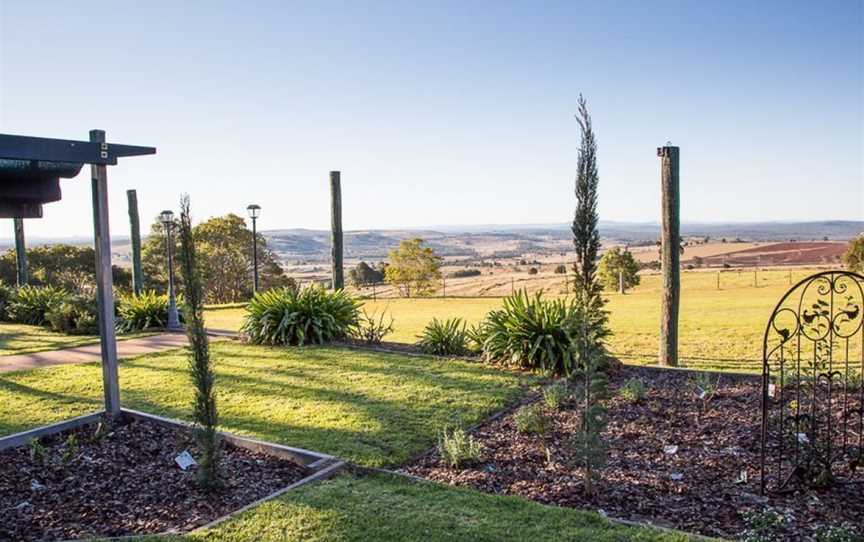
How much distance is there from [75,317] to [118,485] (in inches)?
398

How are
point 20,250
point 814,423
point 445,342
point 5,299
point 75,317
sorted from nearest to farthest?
point 814,423 < point 445,342 < point 75,317 < point 5,299 < point 20,250

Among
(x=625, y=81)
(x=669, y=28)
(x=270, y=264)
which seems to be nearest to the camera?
(x=669, y=28)

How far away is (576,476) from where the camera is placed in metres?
3.97

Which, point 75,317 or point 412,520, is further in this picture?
point 75,317

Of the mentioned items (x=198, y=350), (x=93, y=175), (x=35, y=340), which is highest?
(x=93, y=175)

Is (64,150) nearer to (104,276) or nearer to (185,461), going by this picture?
(104,276)

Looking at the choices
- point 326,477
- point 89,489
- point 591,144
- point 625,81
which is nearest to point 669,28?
point 625,81

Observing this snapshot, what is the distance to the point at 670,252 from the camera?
7.83 m

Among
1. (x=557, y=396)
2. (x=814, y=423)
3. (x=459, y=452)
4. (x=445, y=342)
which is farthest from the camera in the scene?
(x=445, y=342)

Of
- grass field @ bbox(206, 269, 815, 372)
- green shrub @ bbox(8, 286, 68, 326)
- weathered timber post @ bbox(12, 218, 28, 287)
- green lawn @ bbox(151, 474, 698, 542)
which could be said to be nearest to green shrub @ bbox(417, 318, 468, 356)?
grass field @ bbox(206, 269, 815, 372)

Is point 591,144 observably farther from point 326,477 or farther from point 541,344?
point 541,344

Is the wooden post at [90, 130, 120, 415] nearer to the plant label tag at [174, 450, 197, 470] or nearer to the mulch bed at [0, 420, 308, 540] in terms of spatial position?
the mulch bed at [0, 420, 308, 540]

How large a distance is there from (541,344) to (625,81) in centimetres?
813

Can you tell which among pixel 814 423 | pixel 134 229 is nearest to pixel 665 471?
pixel 814 423
